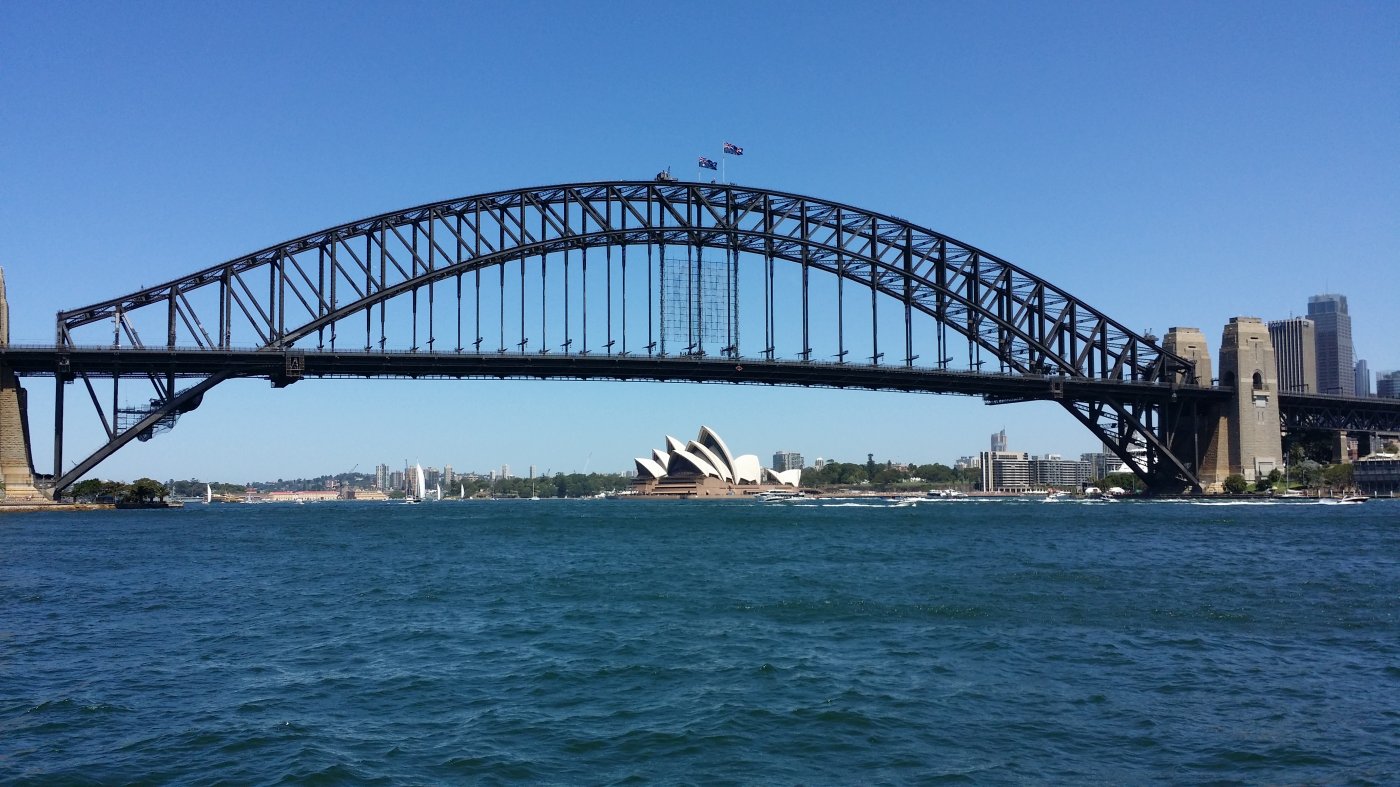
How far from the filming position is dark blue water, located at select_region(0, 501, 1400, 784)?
12641 mm

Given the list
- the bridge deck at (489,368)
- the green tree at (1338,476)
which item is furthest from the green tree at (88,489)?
the green tree at (1338,476)

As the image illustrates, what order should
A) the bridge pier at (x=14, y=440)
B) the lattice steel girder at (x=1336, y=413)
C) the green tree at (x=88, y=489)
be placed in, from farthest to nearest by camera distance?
the lattice steel girder at (x=1336, y=413) < the green tree at (x=88, y=489) < the bridge pier at (x=14, y=440)

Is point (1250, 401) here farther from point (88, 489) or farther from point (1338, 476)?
point (88, 489)

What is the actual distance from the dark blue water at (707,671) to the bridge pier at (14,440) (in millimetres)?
40836

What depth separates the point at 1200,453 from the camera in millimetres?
101688

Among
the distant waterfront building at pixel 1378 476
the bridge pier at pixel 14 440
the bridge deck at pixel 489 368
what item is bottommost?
the distant waterfront building at pixel 1378 476

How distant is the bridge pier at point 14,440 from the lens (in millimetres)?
68250

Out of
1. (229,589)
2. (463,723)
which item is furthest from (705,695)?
(229,589)

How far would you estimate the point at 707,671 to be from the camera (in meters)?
17.4

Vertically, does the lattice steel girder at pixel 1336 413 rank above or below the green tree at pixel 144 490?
above

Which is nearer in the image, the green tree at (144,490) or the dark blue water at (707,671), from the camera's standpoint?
the dark blue water at (707,671)

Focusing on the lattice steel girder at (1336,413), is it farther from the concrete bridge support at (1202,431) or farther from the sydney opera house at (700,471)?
the sydney opera house at (700,471)

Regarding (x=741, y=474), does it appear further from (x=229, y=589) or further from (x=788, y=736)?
(x=788, y=736)

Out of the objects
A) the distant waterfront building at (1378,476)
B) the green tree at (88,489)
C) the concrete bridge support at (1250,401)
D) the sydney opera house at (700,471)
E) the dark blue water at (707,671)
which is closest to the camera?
the dark blue water at (707,671)
